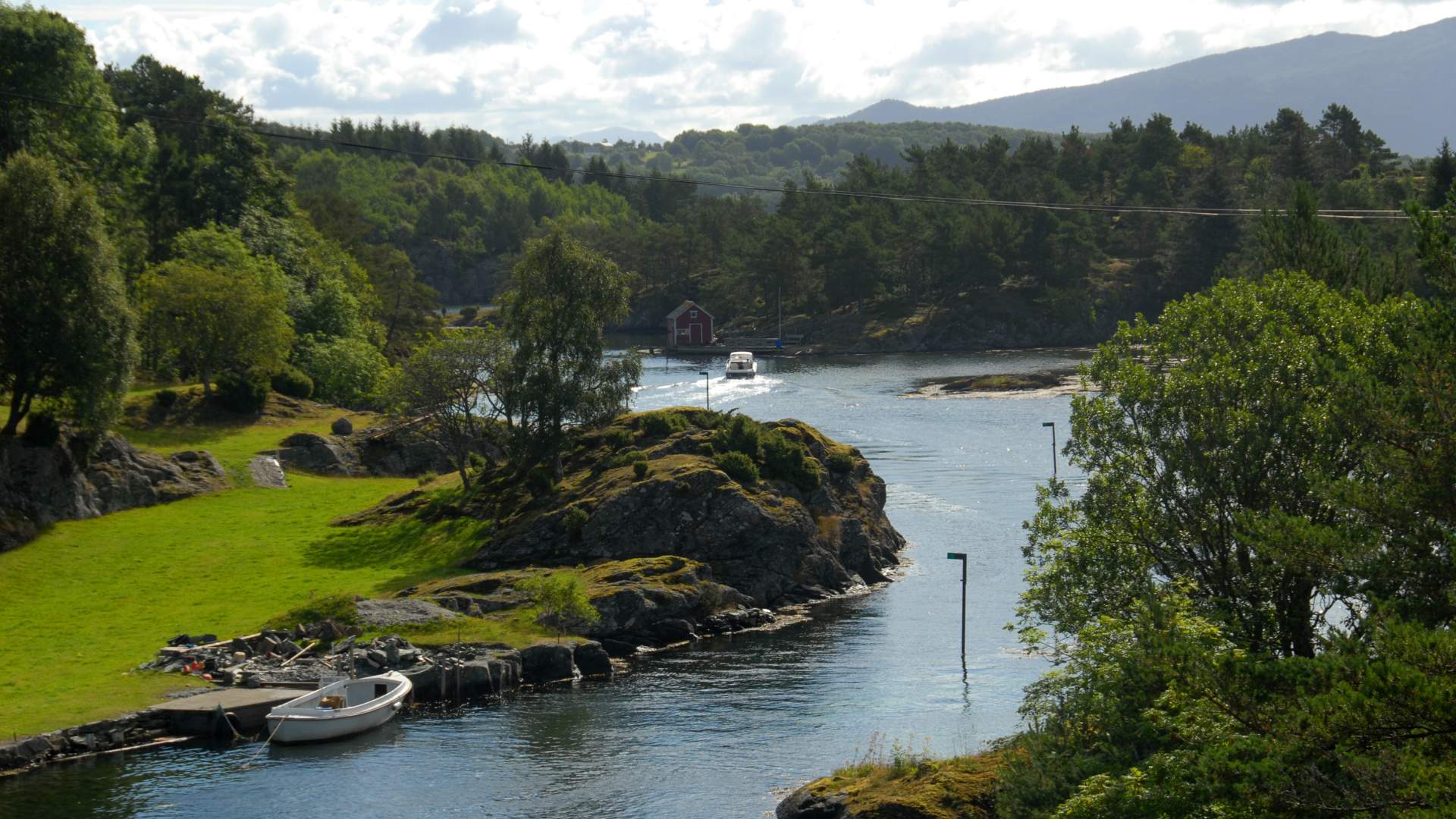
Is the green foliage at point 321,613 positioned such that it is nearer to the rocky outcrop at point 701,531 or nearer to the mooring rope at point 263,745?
the mooring rope at point 263,745

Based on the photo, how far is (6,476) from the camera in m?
66.8

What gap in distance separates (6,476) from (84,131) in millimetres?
46348

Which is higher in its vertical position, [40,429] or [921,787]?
[40,429]

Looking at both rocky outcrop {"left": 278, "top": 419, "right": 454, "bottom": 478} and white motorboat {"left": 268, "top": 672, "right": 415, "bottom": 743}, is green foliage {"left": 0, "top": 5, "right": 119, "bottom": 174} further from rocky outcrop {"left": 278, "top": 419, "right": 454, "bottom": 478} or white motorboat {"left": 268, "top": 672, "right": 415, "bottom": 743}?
white motorboat {"left": 268, "top": 672, "right": 415, "bottom": 743}

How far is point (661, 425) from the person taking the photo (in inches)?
3135

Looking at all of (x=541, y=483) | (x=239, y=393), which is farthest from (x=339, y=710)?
(x=239, y=393)

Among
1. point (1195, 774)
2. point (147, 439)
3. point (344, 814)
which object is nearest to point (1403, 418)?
point (1195, 774)

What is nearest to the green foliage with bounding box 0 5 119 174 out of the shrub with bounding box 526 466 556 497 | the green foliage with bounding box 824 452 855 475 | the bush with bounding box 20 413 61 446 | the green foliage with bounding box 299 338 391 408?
the green foliage with bounding box 299 338 391 408

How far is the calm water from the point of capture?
42.7 metres

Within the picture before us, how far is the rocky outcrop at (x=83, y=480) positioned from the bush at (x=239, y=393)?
10652mm

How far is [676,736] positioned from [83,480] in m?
40.2

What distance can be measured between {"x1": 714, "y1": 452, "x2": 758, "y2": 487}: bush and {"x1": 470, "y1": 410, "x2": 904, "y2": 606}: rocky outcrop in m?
0.54

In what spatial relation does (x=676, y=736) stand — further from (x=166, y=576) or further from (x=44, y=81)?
(x=44, y=81)

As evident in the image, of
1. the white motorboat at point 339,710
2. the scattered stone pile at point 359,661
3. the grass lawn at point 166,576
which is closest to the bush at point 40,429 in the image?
the grass lawn at point 166,576
